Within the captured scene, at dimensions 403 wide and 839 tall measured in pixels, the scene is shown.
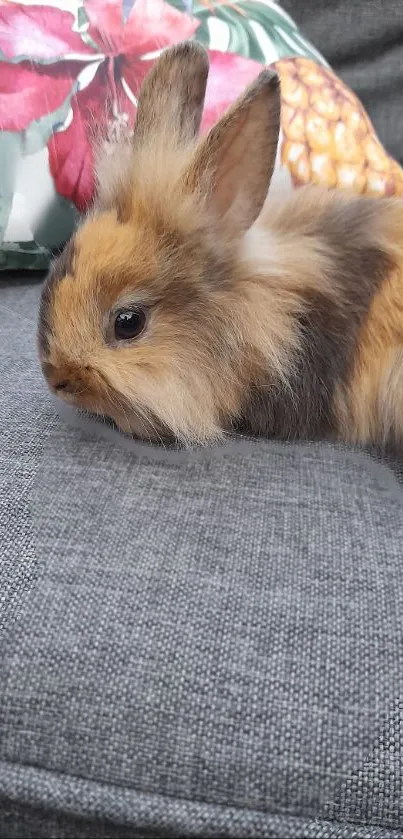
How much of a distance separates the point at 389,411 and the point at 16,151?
720 mm

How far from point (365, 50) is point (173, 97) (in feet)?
3.23

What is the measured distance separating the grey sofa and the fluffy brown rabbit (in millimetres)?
98

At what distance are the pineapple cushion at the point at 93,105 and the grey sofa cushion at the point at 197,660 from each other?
599mm

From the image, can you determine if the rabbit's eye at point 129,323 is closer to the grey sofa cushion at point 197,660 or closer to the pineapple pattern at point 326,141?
the grey sofa cushion at point 197,660

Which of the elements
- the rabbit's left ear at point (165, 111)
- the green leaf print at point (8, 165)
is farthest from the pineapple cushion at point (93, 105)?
the rabbit's left ear at point (165, 111)

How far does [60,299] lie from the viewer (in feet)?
2.41

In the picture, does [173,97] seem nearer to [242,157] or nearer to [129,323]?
[242,157]

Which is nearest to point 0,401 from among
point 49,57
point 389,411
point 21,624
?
point 21,624

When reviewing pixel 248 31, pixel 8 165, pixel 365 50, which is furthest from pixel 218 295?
pixel 365 50

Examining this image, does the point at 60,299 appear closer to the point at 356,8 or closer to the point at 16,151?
the point at 16,151

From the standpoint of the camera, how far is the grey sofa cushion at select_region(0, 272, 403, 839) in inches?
19.4

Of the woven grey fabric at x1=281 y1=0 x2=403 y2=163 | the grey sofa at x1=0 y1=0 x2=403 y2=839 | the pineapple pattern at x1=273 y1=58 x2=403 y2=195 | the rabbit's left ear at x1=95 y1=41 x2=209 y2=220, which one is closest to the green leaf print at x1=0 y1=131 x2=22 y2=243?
the rabbit's left ear at x1=95 y1=41 x2=209 y2=220

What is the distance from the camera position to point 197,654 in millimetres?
535

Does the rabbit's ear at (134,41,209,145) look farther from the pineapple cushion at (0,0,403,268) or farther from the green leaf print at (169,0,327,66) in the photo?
the green leaf print at (169,0,327,66)
